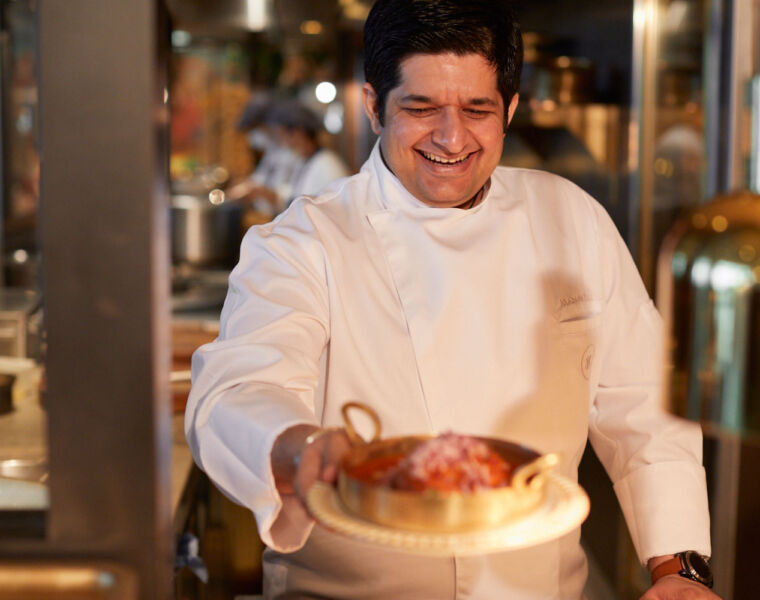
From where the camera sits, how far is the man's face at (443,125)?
143 cm

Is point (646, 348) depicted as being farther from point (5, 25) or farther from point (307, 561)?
point (5, 25)

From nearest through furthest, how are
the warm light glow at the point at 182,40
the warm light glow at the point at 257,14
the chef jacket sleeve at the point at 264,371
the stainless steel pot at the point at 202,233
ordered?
the chef jacket sleeve at the point at 264,371
the warm light glow at the point at 257,14
the stainless steel pot at the point at 202,233
the warm light glow at the point at 182,40

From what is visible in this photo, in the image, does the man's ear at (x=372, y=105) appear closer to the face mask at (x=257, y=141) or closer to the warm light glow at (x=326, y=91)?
the face mask at (x=257, y=141)

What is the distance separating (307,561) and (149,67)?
101cm

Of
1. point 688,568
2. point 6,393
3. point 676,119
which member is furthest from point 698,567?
point 676,119

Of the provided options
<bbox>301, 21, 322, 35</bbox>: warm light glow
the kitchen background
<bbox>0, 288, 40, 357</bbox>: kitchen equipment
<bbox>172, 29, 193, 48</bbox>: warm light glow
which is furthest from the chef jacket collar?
<bbox>172, 29, 193, 48</bbox>: warm light glow

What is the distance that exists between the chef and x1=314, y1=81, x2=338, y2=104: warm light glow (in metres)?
5.39

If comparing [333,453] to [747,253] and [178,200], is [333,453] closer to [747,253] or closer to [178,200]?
[747,253]

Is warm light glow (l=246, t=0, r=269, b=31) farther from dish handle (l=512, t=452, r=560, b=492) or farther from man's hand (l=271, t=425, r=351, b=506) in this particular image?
dish handle (l=512, t=452, r=560, b=492)

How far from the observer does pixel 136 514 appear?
74cm

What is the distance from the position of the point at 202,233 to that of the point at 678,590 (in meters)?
2.86

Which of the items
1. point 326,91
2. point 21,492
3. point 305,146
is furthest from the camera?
point 326,91

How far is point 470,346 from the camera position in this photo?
4.96 ft

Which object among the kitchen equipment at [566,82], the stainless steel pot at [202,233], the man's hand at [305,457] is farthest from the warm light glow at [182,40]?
the man's hand at [305,457]
